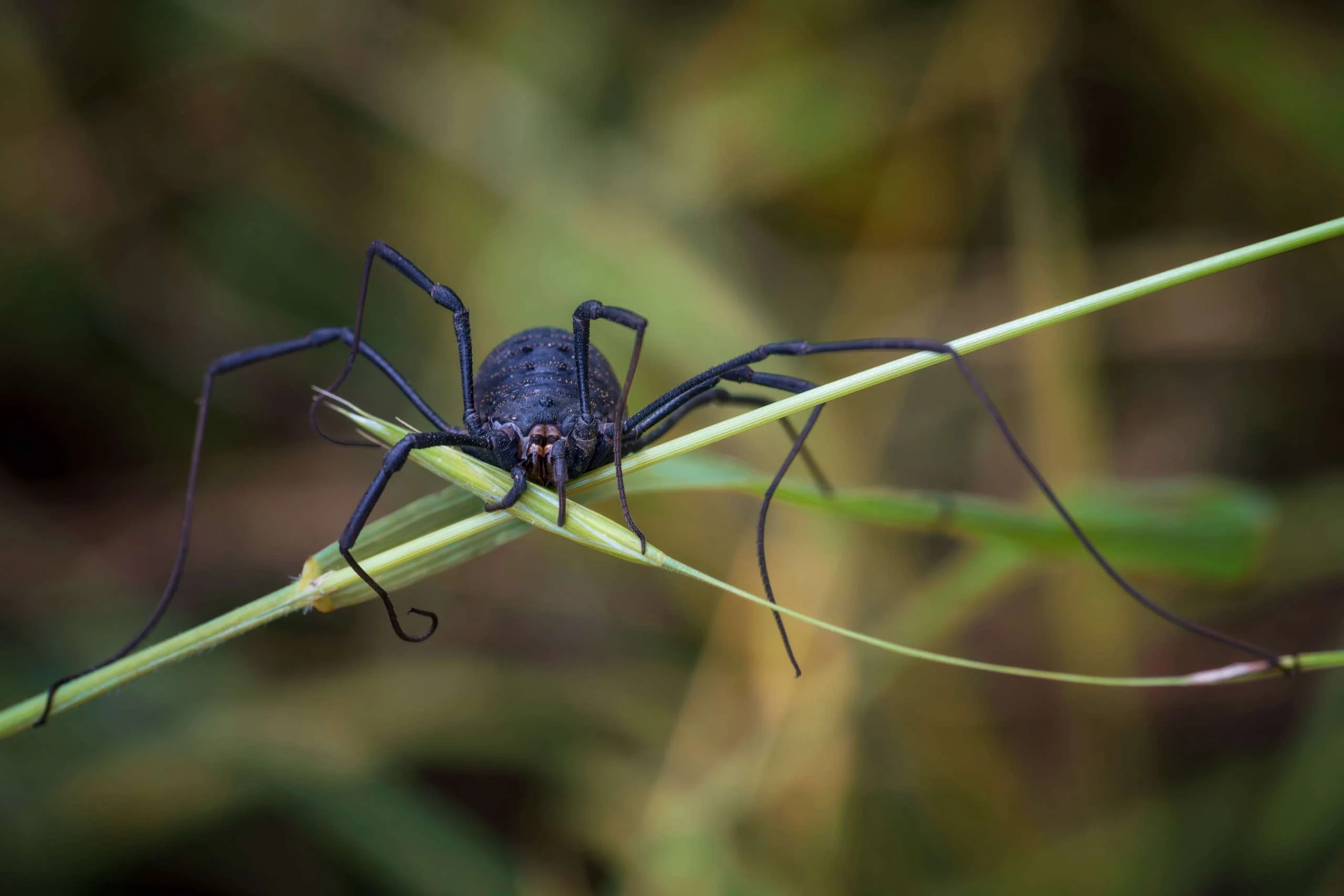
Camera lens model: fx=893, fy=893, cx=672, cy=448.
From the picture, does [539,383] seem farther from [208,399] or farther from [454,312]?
[208,399]

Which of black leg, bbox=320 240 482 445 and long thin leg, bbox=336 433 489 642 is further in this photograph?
black leg, bbox=320 240 482 445

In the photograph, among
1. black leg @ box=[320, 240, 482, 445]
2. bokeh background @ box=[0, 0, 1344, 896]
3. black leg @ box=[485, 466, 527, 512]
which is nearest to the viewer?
black leg @ box=[485, 466, 527, 512]

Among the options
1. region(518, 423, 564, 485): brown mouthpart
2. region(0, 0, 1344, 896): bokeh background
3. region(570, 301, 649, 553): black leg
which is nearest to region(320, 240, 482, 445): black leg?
region(518, 423, 564, 485): brown mouthpart

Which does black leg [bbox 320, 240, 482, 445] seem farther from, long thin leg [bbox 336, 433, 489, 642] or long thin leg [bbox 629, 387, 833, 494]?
long thin leg [bbox 629, 387, 833, 494]

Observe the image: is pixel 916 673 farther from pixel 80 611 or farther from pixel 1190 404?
pixel 80 611

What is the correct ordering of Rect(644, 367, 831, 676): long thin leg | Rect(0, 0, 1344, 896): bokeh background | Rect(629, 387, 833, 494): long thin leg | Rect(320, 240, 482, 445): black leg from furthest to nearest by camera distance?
Rect(0, 0, 1344, 896): bokeh background
Rect(629, 387, 833, 494): long thin leg
Rect(320, 240, 482, 445): black leg
Rect(644, 367, 831, 676): long thin leg

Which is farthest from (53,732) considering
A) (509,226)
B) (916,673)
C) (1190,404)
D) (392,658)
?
(1190,404)

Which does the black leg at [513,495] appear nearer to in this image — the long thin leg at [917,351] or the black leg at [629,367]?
the black leg at [629,367]

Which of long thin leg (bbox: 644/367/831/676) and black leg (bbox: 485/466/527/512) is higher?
long thin leg (bbox: 644/367/831/676)
